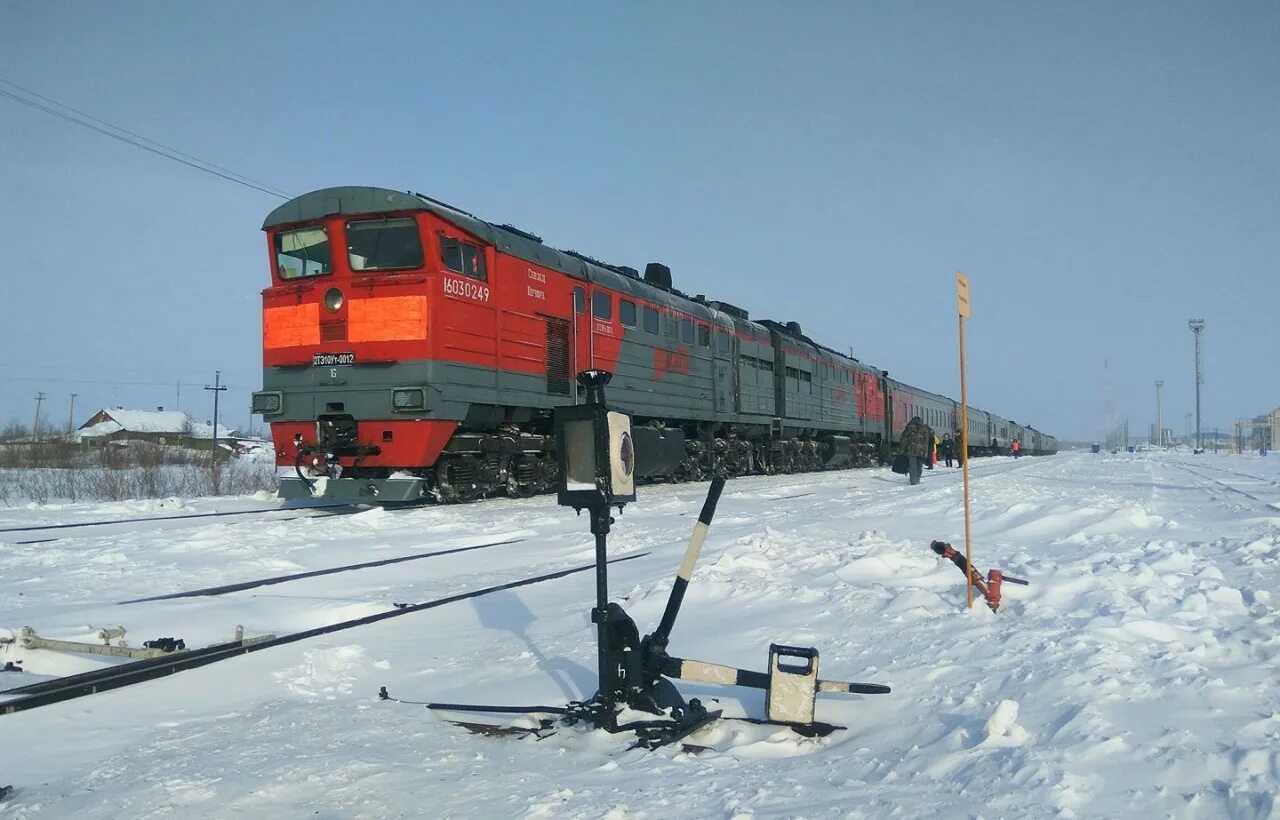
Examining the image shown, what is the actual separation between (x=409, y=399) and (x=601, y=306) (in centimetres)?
541

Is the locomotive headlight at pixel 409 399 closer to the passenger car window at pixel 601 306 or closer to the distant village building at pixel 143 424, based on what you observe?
the passenger car window at pixel 601 306

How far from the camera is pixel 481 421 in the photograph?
13445mm

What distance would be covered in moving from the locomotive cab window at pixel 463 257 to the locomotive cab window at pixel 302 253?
1.86 meters

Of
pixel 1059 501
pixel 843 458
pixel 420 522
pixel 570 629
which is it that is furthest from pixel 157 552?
pixel 843 458

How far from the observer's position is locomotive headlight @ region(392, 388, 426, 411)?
39.5 feet

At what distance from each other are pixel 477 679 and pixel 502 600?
1.89 meters

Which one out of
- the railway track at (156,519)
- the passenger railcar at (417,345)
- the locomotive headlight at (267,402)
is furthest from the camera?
the locomotive headlight at (267,402)

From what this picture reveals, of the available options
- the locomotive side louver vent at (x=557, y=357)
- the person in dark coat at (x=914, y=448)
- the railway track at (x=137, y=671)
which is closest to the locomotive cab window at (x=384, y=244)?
the locomotive side louver vent at (x=557, y=357)

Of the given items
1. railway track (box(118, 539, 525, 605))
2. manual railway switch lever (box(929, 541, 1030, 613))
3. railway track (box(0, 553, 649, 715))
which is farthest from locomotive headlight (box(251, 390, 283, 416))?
manual railway switch lever (box(929, 541, 1030, 613))

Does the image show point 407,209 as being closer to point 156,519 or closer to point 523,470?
point 523,470

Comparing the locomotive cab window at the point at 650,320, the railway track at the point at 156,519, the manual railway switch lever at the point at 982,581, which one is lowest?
the railway track at the point at 156,519

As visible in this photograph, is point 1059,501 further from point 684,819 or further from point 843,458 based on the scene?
point 843,458

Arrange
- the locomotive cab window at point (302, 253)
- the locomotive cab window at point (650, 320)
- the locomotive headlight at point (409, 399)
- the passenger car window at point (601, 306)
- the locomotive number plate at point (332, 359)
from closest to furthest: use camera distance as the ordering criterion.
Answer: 1. the locomotive headlight at point (409, 399)
2. the locomotive number plate at point (332, 359)
3. the locomotive cab window at point (302, 253)
4. the passenger car window at point (601, 306)
5. the locomotive cab window at point (650, 320)

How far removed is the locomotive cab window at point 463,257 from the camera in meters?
12.5
